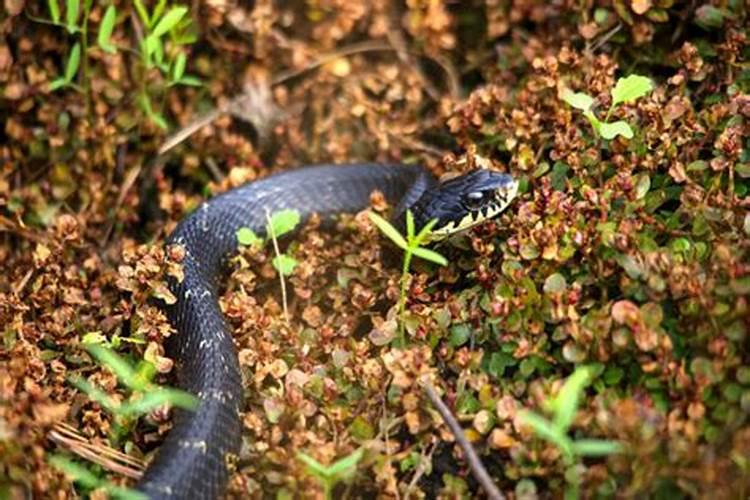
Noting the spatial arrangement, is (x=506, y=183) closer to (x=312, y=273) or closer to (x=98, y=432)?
(x=312, y=273)

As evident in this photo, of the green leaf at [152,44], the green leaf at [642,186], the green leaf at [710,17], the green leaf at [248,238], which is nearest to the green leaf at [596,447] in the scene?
the green leaf at [642,186]

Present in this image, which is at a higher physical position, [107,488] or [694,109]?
[694,109]

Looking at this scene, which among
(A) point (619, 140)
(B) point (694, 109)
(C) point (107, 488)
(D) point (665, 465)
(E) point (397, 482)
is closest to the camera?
(D) point (665, 465)

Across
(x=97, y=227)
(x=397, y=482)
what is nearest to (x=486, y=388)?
(x=397, y=482)

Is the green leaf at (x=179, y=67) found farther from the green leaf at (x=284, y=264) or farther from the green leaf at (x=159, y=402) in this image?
the green leaf at (x=159, y=402)

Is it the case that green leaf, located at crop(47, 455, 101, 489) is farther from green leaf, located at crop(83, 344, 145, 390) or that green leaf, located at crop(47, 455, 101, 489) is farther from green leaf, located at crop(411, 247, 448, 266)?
green leaf, located at crop(411, 247, 448, 266)

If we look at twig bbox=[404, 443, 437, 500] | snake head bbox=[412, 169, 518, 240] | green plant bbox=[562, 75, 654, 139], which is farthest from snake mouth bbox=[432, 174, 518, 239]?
twig bbox=[404, 443, 437, 500]

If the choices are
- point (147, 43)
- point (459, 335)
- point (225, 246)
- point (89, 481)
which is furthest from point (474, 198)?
point (89, 481)
